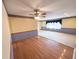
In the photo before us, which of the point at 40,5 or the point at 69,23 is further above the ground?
the point at 40,5

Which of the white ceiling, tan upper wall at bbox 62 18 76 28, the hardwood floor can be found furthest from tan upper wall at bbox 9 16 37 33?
tan upper wall at bbox 62 18 76 28

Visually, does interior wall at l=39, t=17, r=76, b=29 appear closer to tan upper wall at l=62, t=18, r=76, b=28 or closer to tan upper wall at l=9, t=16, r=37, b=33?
tan upper wall at l=62, t=18, r=76, b=28

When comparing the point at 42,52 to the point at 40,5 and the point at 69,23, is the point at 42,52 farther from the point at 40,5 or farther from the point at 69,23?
the point at 69,23

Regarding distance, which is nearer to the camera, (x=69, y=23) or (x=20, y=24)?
(x=69, y=23)

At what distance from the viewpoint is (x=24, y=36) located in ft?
20.8

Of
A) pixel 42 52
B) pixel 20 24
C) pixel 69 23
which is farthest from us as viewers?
pixel 20 24

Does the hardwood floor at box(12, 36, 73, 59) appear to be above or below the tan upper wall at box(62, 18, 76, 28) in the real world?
below

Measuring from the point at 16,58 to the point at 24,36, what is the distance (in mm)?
3326

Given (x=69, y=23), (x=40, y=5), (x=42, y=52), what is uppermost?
(x=40, y=5)

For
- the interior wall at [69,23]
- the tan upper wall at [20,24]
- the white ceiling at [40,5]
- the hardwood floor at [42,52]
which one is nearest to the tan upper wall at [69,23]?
the interior wall at [69,23]

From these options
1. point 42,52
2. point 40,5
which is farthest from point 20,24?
point 40,5

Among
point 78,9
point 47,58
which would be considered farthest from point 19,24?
point 78,9

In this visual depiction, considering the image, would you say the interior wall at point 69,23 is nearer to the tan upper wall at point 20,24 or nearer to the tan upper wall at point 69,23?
the tan upper wall at point 69,23

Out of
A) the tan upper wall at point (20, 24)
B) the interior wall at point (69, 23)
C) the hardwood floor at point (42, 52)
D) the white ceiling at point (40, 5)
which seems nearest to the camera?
the white ceiling at point (40, 5)
